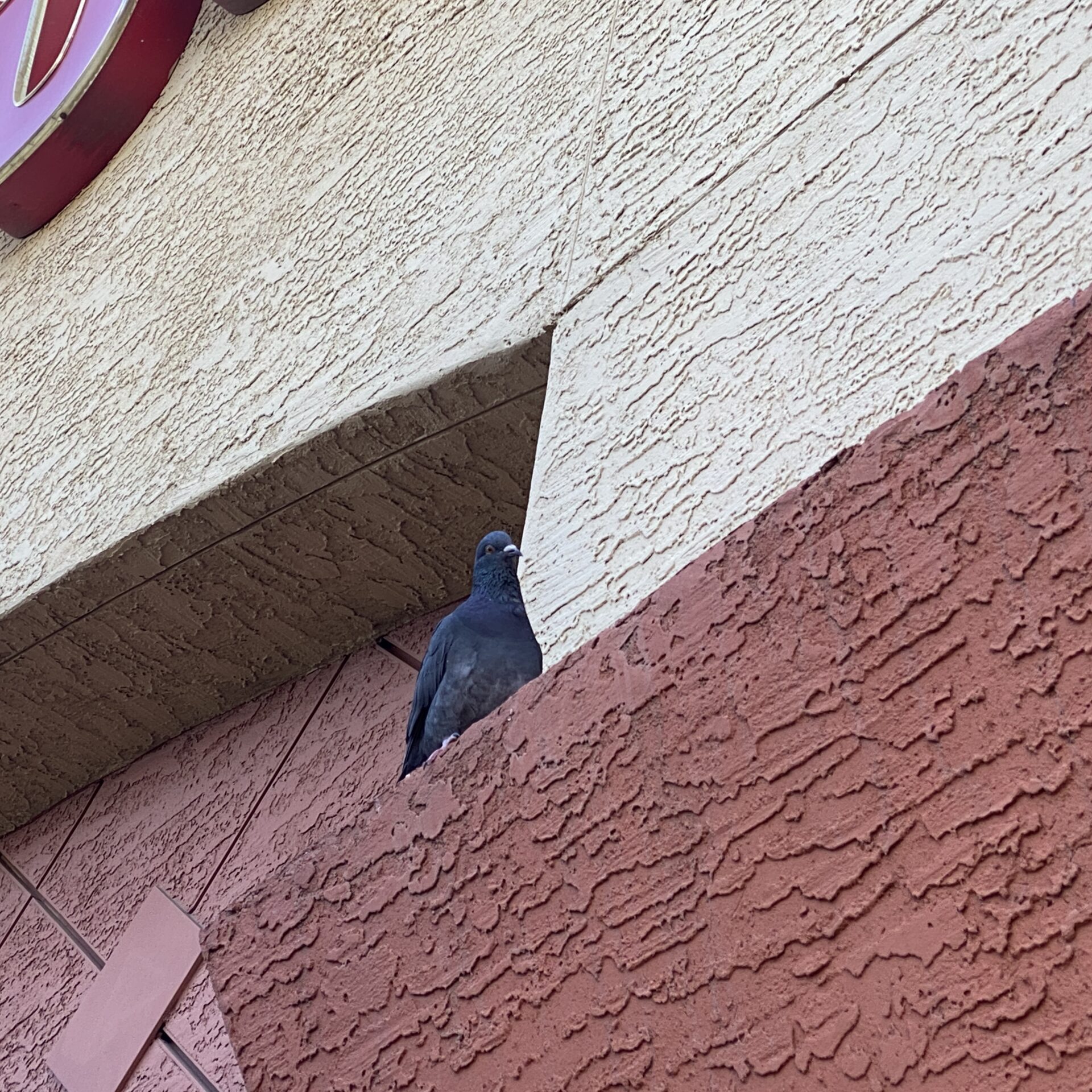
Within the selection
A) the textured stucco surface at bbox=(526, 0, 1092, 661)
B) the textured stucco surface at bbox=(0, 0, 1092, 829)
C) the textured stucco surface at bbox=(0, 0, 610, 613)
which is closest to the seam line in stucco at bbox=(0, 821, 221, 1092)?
the textured stucco surface at bbox=(0, 0, 1092, 829)

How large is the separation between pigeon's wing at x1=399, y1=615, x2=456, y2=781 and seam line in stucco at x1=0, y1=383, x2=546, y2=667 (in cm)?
29

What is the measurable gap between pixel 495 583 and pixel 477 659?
0.23 m

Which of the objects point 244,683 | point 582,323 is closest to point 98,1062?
point 244,683

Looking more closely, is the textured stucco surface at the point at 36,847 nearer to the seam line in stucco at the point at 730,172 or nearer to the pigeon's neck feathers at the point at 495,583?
the pigeon's neck feathers at the point at 495,583

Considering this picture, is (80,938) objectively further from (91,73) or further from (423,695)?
(91,73)

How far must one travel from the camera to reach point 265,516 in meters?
2.11

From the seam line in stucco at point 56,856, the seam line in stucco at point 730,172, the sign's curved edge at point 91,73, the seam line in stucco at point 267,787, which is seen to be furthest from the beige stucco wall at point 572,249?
the seam line in stucco at point 56,856

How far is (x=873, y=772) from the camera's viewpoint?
36.3 inches

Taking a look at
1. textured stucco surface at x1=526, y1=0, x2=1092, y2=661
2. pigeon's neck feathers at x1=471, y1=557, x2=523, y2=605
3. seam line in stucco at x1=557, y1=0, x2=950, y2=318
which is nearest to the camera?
textured stucco surface at x1=526, y1=0, x2=1092, y2=661

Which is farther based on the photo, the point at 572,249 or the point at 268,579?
the point at 268,579

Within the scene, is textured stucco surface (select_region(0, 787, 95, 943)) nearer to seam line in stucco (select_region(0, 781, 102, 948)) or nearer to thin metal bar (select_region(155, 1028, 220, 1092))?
seam line in stucco (select_region(0, 781, 102, 948))

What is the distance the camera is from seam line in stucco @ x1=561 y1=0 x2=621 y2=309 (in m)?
1.69

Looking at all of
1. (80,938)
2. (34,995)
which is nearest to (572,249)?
(80,938)

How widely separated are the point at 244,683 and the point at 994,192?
1.84 m
